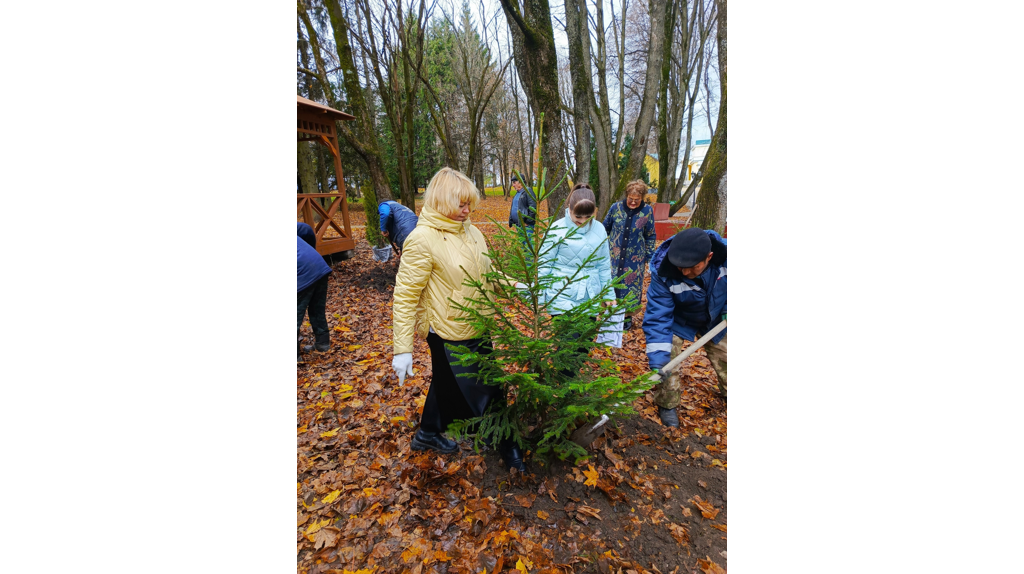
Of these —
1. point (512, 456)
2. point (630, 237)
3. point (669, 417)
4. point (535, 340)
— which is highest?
point (630, 237)

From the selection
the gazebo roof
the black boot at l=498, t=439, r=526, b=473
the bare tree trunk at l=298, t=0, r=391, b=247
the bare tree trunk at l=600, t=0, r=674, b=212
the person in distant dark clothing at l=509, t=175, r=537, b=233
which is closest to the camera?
the person in distant dark clothing at l=509, t=175, r=537, b=233

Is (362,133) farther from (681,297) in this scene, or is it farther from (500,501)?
(500,501)

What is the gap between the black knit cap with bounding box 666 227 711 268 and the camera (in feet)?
7.75

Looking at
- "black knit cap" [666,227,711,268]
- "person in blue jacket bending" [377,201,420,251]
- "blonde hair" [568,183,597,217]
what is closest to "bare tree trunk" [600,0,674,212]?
"person in blue jacket bending" [377,201,420,251]

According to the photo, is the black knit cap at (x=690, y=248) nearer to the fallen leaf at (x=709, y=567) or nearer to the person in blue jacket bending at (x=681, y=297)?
the person in blue jacket bending at (x=681, y=297)

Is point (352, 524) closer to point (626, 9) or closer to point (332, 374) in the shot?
point (332, 374)

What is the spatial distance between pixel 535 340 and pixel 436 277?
1.98 ft

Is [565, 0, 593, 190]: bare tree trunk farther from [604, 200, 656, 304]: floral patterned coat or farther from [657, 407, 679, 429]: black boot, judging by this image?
[657, 407, 679, 429]: black boot

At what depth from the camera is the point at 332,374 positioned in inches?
150

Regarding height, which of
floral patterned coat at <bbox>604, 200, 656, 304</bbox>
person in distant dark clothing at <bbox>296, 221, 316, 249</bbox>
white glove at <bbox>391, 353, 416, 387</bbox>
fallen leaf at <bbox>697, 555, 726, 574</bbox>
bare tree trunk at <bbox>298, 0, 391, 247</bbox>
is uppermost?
bare tree trunk at <bbox>298, 0, 391, 247</bbox>

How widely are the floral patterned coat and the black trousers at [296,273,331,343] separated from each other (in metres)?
3.12

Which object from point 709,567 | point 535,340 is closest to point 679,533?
point 709,567

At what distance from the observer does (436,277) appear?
1980mm

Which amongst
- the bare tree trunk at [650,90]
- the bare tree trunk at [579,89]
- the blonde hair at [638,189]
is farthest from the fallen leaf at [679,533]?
the bare tree trunk at [650,90]
